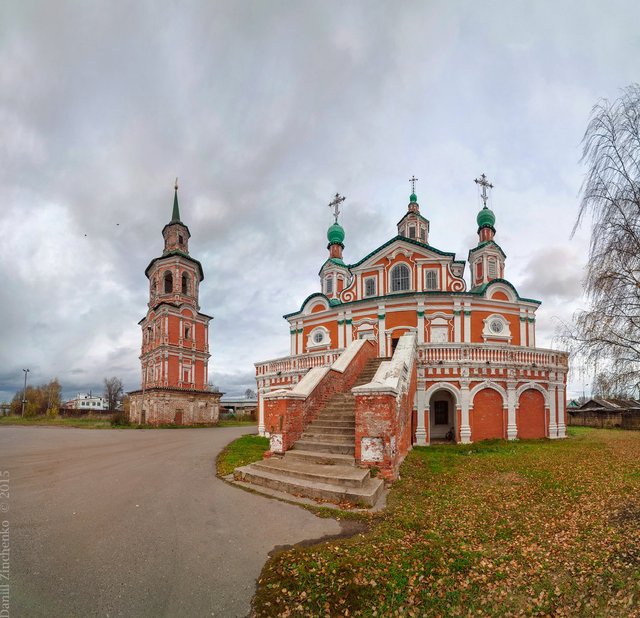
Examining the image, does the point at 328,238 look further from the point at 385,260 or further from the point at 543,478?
the point at 543,478

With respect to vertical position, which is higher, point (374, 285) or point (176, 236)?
point (176, 236)

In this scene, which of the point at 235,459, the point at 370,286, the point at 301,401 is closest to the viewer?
the point at 301,401

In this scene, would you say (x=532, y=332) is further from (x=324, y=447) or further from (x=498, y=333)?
(x=324, y=447)

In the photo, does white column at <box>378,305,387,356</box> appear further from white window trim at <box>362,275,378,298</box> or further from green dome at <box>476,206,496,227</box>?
green dome at <box>476,206,496,227</box>

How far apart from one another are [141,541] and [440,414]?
57.3 ft

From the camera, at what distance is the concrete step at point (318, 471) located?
23.8 feet

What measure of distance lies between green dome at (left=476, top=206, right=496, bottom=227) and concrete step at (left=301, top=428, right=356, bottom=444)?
25.1 m

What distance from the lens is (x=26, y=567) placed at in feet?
14.3

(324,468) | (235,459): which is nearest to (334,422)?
(324,468)

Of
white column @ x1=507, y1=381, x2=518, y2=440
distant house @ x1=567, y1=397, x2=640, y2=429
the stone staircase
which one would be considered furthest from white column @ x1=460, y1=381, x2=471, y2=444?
distant house @ x1=567, y1=397, x2=640, y2=429

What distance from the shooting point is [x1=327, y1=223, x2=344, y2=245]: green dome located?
31.2m

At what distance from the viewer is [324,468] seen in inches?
322

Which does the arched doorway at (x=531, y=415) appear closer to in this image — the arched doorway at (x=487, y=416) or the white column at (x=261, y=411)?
the arched doorway at (x=487, y=416)

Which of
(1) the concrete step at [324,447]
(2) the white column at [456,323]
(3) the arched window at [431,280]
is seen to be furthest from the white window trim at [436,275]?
(1) the concrete step at [324,447]
